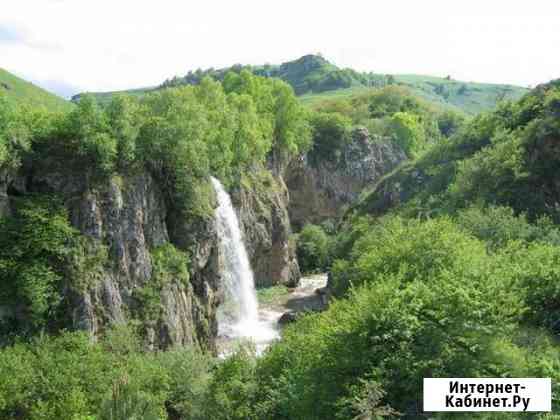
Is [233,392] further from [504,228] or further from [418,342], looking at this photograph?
[504,228]

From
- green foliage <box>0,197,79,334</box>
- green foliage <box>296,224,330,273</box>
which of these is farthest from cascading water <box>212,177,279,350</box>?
green foliage <box>0,197,79,334</box>

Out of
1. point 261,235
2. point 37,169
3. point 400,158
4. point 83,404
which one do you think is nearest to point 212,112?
point 261,235

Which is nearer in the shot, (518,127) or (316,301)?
(518,127)

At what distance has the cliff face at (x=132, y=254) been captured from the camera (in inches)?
1206

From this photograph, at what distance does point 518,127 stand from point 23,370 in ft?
151

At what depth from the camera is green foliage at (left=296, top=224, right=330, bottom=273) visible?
73.9 m

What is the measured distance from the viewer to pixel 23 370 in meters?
24.3

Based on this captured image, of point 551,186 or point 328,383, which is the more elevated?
point 551,186

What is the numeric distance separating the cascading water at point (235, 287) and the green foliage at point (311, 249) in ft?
59.7

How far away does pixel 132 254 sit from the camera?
3406cm

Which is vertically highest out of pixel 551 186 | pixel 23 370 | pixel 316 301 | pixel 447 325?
pixel 551 186

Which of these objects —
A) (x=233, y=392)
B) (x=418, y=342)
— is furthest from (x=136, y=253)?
(x=418, y=342)

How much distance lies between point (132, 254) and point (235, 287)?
20.6 meters

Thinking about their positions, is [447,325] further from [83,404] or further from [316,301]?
[316,301]
